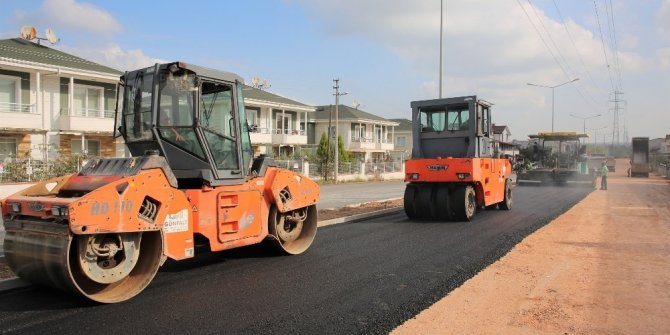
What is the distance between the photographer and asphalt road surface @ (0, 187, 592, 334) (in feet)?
16.6

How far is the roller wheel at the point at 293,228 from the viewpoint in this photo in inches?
320

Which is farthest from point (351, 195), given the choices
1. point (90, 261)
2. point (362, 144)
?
point (362, 144)

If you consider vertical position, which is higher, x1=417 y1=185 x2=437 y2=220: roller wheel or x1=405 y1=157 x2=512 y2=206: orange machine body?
x1=405 y1=157 x2=512 y2=206: orange machine body

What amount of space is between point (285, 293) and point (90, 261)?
2123 millimetres

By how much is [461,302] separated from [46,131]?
2391cm

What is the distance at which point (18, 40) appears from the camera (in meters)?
28.0

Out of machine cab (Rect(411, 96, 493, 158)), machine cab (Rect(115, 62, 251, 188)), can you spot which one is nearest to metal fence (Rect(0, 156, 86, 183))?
machine cab (Rect(411, 96, 493, 158))

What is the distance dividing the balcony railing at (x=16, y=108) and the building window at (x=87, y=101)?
1878 millimetres

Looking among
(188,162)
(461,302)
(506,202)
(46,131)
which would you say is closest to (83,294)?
(188,162)

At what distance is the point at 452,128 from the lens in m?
14.2

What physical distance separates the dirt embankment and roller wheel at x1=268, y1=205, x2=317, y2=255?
296 cm

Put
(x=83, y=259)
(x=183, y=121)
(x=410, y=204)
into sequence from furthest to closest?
(x=410, y=204), (x=183, y=121), (x=83, y=259)

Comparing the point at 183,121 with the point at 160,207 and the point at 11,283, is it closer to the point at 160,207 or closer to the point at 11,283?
the point at 160,207

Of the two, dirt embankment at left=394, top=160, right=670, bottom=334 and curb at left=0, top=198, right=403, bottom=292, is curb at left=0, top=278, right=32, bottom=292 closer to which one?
curb at left=0, top=198, right=403, bottom=292
